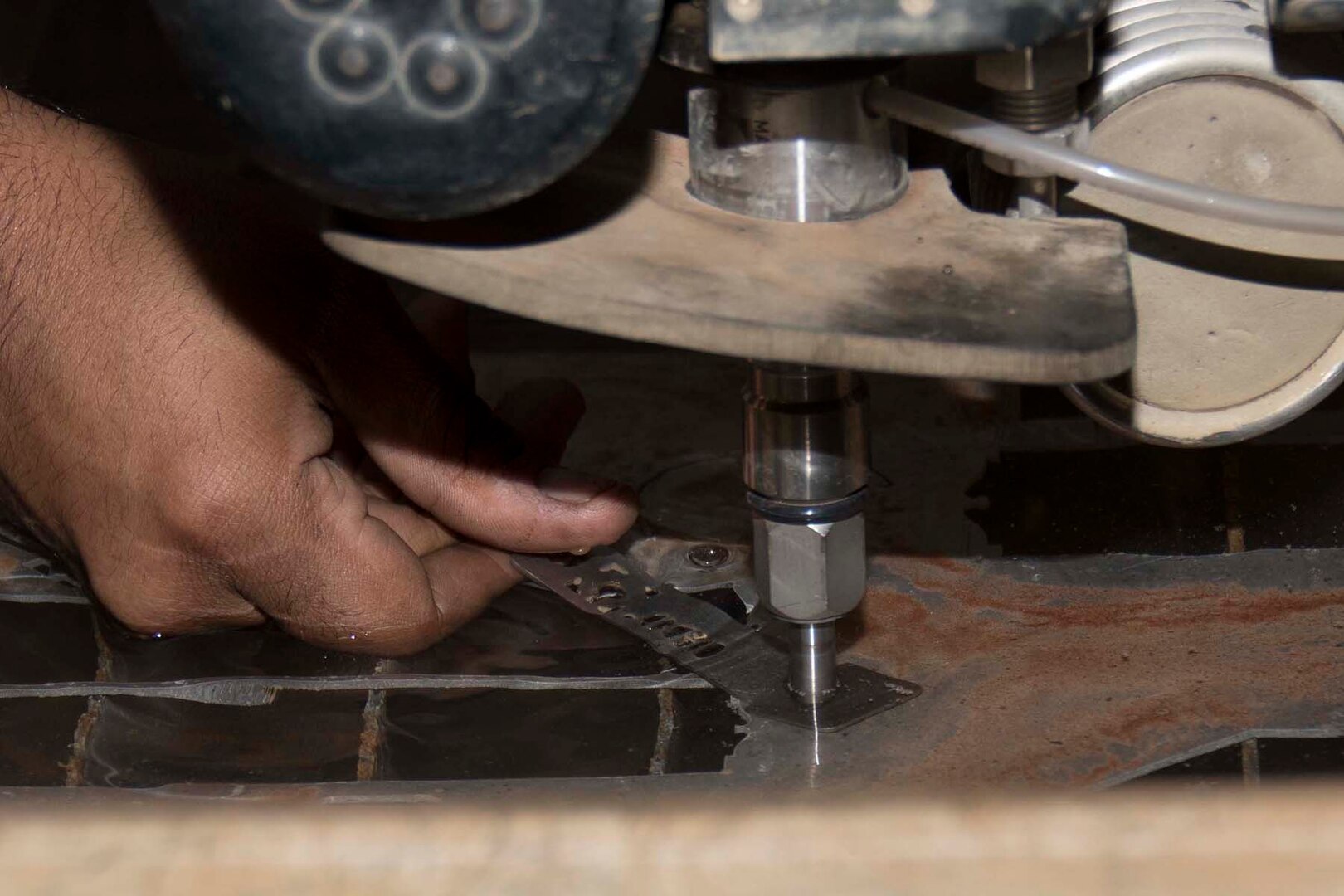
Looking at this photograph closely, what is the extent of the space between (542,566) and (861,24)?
0.46 metres

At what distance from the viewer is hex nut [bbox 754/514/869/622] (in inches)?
25.4

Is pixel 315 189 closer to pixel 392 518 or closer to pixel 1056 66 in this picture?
pixel 1056 66

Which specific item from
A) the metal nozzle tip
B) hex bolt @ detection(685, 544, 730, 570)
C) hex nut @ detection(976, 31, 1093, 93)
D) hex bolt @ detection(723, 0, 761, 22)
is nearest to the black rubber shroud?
hex bolt @ detection(723, 0, 761, 22)

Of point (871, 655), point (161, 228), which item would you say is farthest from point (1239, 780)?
point (161, 228)

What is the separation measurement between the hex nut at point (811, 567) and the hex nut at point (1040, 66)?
0.20 meters

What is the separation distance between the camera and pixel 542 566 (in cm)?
87

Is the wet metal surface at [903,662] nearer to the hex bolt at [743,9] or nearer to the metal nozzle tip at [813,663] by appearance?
the metal nozzle tip at [813,663]

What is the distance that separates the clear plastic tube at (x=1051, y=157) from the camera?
565mm

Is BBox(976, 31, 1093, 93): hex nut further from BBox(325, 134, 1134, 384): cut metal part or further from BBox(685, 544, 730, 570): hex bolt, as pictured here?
BBox(685, 544, 730, 570): hex bolt

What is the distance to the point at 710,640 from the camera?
782 mm

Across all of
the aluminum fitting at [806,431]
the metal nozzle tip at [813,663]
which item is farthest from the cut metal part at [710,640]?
the aluminum fitting at [806,431]

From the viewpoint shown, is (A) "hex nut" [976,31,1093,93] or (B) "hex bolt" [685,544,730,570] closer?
(A) "hex nut" [976,31,1093,93]

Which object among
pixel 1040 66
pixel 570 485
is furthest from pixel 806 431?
pixel 570 485

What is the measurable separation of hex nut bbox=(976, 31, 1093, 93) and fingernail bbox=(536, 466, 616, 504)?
374mm
